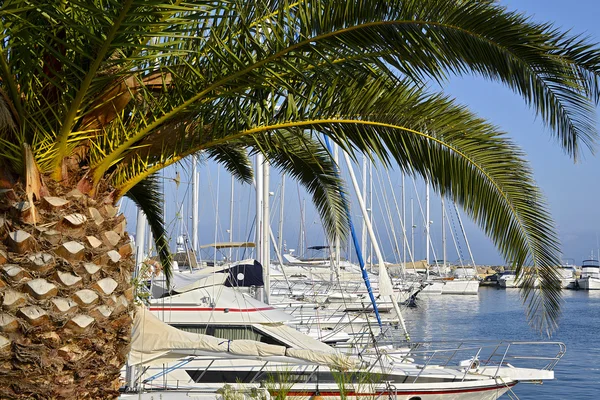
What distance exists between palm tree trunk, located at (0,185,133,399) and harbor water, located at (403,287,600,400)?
15438 millimetres

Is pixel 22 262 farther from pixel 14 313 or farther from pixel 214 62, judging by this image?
pixel 214 62

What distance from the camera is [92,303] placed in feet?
17.5

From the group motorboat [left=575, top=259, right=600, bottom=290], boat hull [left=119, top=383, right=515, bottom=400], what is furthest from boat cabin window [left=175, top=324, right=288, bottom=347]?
motorboat [left=575, top=259, right=600, bottom=290]

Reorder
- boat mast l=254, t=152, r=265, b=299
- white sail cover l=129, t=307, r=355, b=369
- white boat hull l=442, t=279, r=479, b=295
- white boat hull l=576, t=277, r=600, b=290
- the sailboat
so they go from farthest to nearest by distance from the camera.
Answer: white boat hull l=576, t=277, r=600, b=290 < white boat hull l=442, t=279, r=479, b=295 < boat mast l=254, t=152, r=265, b=299 < the sailboat < white sail cover l=129, t=307, r=355, b=369

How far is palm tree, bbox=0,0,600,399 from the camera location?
16.6 ft

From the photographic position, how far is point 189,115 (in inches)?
243

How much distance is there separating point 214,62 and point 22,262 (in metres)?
2.00

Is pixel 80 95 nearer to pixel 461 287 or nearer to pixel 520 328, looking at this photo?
pixel 520 328

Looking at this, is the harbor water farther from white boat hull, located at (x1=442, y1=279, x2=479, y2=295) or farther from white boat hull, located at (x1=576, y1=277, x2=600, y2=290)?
white boat hull, located at (x1=576, y1=277, x2=600, y2=290)

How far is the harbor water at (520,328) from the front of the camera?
20.5 m

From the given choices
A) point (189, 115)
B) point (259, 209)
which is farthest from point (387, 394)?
point (259, 209)

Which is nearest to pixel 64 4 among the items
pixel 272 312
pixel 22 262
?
pixel 22 262

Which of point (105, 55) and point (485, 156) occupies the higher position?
point (105, 55)

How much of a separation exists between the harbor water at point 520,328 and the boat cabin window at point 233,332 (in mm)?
8858
